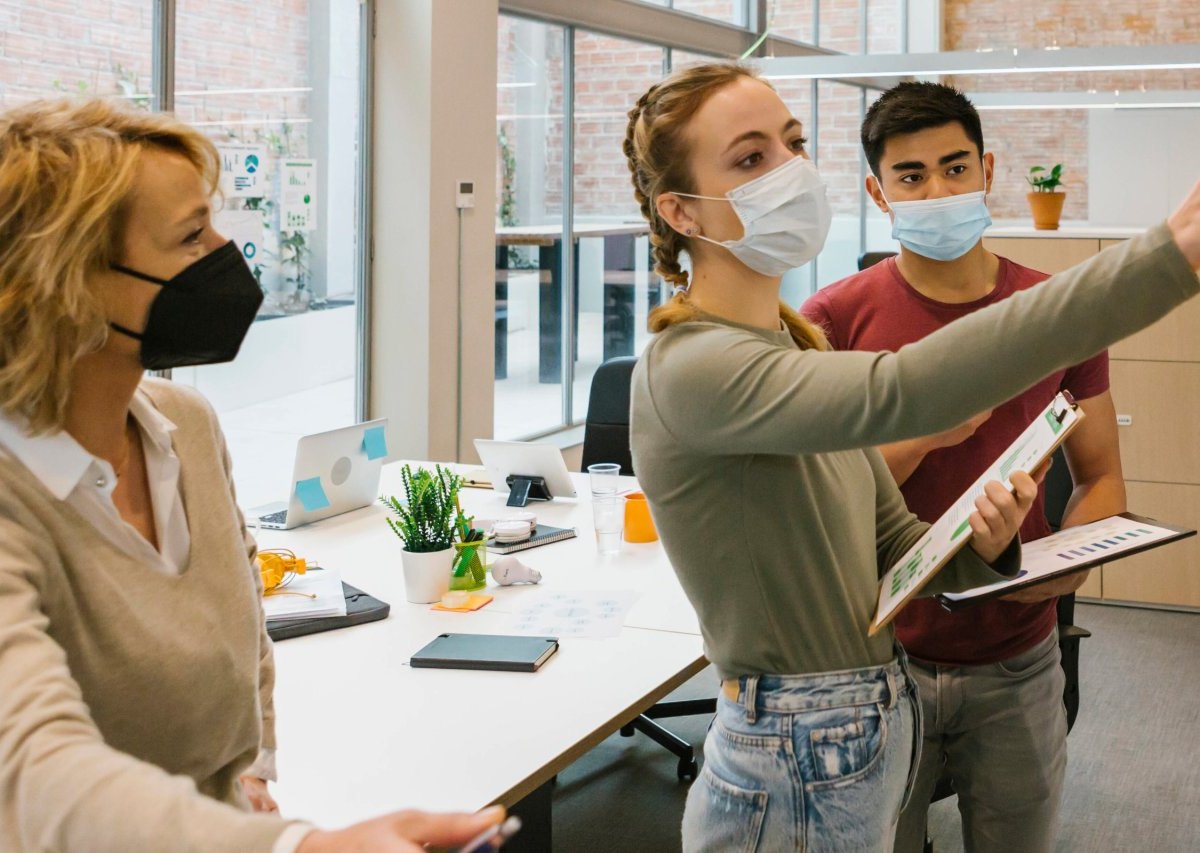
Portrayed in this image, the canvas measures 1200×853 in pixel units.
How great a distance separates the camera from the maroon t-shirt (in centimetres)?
185

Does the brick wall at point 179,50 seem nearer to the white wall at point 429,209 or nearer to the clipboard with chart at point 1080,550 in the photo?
the white wall at point 429,209

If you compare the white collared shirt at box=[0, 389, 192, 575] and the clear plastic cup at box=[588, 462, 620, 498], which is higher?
the white collared shirt at box=[0, 389, 192, 575]

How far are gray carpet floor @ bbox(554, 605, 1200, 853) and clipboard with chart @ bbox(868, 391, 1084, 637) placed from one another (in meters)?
1.96

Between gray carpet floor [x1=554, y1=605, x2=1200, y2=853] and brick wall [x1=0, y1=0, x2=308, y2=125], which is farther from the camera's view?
brick wall [x1=0, y1=0, x2=308, y2=125]

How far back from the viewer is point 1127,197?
314 inches

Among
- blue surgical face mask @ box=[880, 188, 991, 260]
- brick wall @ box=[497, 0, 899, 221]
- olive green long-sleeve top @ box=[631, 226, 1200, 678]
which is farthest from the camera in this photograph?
brick wall @ box=[497, 0, 899, 221]

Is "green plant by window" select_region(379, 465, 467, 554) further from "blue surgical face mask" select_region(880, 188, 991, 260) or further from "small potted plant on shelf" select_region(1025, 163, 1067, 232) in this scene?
"small potted plant on shelf" select_region(1025, 163, 1067, 232)

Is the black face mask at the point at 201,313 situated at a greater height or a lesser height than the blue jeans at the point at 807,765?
greater

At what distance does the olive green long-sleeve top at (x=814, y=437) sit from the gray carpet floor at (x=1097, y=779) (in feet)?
6.43

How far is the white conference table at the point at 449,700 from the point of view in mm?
1729

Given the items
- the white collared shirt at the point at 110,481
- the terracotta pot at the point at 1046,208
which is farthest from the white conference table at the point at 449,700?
the terracotta pot at the point at 1046,208

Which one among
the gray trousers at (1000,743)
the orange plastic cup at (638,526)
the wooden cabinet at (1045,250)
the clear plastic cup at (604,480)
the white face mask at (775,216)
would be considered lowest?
the gray trousers at (1000,743)

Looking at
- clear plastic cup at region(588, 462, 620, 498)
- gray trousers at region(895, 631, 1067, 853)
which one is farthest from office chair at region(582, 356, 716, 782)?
gray trousers at region(895, 631, 1067, 853)

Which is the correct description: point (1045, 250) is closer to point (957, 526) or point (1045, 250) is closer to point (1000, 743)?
point (1000, 743)
